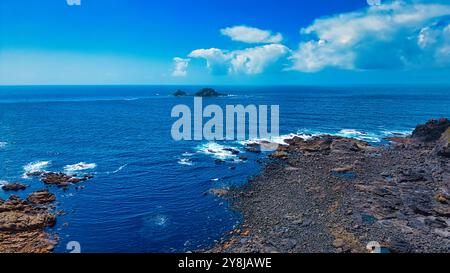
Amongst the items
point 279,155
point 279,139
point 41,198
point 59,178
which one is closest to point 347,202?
point 279,155

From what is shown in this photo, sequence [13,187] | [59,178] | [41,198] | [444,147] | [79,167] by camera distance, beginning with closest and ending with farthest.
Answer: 1. [41,198]
2. [13,187]
3. [59,178]
4. [79,167]
5. [444,147]

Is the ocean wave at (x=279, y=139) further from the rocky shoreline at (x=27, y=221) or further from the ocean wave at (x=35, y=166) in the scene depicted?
the rocky shoreline at (x=27, y=221)

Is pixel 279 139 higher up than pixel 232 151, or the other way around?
pixel 279 139

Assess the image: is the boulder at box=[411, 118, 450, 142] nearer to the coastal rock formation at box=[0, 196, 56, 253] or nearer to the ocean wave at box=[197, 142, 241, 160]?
the ocean wave at box=[197, 142, 241, 160]

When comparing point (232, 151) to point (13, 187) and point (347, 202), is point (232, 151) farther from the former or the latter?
point (13, 187)

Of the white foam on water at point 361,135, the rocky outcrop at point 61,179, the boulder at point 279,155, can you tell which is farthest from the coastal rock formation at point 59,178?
the white foam on water at point 361,135

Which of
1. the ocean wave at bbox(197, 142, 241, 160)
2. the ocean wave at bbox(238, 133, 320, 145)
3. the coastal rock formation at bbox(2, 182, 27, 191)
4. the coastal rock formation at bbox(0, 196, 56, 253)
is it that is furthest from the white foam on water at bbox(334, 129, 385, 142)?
the coastal rock formation at bbox(2, 182, 27, 191)
